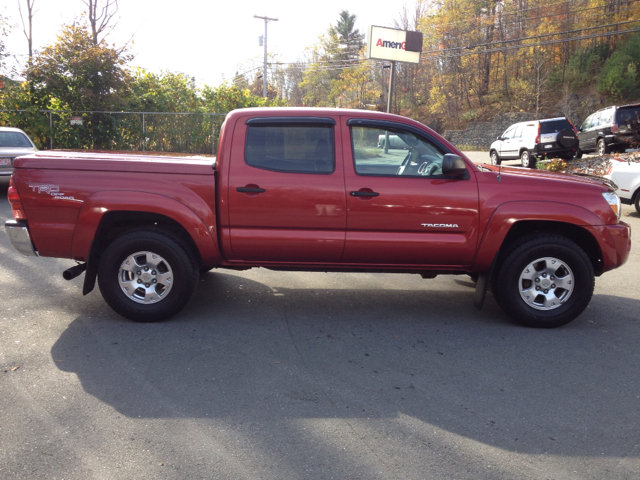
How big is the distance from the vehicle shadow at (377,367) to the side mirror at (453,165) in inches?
57.7

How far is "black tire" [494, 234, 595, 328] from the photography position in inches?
201

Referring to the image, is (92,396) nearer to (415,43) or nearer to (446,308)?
(446,308)

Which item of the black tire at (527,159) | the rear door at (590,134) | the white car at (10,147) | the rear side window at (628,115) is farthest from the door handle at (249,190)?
the rear door at (590,134)

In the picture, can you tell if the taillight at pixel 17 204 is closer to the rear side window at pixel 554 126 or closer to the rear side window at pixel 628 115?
the rear side window at pixel 554 126

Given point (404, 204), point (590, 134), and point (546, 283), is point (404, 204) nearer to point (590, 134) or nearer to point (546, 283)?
point (546, 283)

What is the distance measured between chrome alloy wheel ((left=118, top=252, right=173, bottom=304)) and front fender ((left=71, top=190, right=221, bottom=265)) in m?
0.39

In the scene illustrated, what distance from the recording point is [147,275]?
510 centimetres

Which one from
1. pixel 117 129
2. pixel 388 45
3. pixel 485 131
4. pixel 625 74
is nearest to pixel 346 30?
pixel 485 131

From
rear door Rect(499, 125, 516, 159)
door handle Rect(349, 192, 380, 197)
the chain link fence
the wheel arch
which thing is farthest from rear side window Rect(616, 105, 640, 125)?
door handle Rect(349, 192, 380, 197)

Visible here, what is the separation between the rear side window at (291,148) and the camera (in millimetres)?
5086

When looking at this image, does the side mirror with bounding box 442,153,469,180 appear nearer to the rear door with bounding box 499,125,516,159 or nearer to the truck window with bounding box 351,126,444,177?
the truck window with bounding box 351,126,444,177

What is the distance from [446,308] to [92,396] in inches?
141

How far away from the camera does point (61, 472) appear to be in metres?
2.86

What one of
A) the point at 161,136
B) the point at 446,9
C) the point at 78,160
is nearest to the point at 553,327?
the point at 78,160
